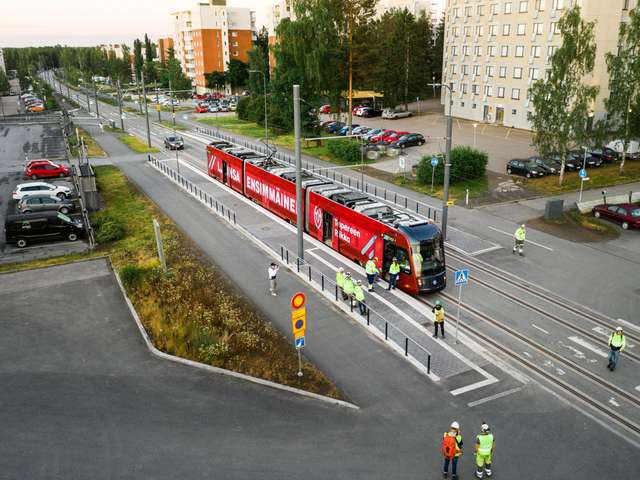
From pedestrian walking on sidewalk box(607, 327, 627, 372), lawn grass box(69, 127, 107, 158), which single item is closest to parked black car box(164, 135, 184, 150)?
lawn grass box(69, 127, 107, 158)

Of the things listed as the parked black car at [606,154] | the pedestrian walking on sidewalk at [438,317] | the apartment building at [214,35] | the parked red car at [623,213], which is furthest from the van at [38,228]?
the apartment building at [214,35]

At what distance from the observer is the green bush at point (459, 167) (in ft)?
120

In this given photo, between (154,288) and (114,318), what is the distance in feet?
8.28

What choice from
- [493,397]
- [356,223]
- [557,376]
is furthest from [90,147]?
[557,376]

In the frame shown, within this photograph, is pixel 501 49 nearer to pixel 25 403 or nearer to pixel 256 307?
pixel 256 307

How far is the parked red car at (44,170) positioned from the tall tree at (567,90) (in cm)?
3599

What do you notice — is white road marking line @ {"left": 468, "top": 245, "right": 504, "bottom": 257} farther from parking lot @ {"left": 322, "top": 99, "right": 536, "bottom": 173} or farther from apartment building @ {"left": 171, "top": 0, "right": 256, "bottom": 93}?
apartment building @ {"left": 171, "top": 0, "right": 256, "bottom": 93}

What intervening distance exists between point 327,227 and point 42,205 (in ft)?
55.3

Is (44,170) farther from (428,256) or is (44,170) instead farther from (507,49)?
(507,49)

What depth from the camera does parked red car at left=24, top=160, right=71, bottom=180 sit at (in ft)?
134

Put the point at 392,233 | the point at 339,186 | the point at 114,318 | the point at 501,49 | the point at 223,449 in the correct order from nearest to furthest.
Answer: the point at 223,449 < the point at 114,318 < the point at 392,233 < the point at 339,186 < the point at 501,49

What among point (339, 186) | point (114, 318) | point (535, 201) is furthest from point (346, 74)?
point (114, 318)

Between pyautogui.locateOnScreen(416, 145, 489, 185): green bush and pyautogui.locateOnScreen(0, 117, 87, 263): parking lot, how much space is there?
73.7 ft

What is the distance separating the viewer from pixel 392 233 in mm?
20047
